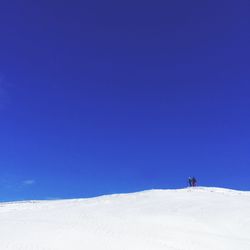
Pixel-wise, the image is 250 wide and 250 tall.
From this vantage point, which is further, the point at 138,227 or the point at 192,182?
the point at 192,182

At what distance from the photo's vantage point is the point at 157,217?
64.0ft

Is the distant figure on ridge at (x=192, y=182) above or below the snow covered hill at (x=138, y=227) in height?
above

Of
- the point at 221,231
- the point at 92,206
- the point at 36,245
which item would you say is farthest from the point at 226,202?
the point at 36,245

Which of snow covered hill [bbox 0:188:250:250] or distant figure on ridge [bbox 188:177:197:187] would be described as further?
distant figure on ridge [bbox 188:177:197:187]

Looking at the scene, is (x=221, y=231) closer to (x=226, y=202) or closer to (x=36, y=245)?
(x=226, y=202)

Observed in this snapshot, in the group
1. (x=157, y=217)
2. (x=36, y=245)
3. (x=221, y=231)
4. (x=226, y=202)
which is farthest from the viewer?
(x=226, y=202)

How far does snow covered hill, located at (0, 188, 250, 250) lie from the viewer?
531 inches

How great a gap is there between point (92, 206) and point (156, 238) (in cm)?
952

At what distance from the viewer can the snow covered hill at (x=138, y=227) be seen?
13479mm

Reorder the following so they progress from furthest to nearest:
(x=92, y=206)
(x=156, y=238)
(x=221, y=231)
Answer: (x=92, y=206)
(x=221, y=231)
(x=156, y=238)

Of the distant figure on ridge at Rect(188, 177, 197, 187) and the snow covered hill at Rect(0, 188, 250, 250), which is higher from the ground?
the distant figure on ridge at Rect(188, 177, 197, 187)

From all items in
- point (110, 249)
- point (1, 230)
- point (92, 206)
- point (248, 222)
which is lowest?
point (110, 249)

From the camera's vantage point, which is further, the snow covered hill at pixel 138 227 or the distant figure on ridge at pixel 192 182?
the distant figure on ridge at pixel 192 182

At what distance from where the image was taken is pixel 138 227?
16672 mm
